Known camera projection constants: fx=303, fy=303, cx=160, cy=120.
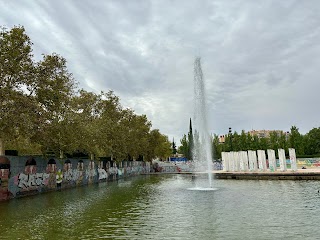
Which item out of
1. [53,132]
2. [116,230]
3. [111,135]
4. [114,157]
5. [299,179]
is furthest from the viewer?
[114,157]

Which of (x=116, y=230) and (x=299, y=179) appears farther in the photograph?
(x=299, y=179)

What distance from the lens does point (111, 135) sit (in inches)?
2391

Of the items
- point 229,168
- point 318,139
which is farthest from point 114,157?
point 318,139

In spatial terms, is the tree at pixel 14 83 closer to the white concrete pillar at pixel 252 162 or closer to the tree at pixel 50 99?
the tree at pixel 50 99

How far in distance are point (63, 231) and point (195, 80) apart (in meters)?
32.1

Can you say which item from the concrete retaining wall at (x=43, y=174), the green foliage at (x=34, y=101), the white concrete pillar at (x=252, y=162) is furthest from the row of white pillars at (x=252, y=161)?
the green foliage at (x=34, y=101)

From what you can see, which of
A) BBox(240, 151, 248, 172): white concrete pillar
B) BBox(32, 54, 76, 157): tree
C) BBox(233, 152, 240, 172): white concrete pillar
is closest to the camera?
BBox(32, 54, 76, 157): tree

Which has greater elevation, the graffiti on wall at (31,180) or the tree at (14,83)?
the tree at (14,83)

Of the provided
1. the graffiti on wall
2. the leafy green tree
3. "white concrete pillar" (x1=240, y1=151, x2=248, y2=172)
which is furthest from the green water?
the leafy green tree

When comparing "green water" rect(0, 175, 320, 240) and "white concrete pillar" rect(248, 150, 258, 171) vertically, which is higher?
"white concrete pillar" rect(248, 150, 258, 171)

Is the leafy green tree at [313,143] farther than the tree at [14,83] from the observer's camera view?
Yes

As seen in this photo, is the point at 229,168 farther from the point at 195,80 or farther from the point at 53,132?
the point at 53,132

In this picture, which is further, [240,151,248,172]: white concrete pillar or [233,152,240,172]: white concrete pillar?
[233,152,240,172]: white concrete pillar

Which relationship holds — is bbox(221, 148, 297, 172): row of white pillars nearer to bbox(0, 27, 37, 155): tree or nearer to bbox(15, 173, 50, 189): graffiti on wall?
bbox(15, 173, 50, 189): graffiti on wall
